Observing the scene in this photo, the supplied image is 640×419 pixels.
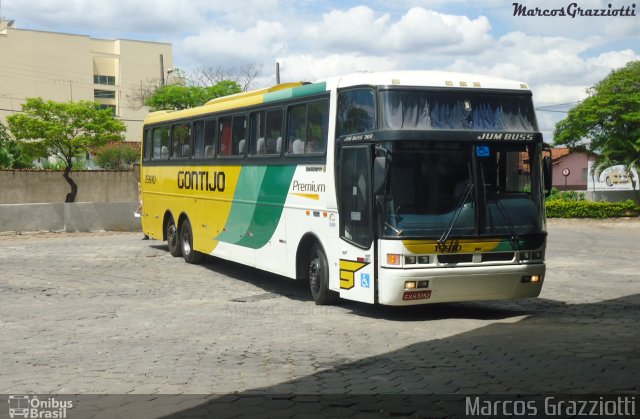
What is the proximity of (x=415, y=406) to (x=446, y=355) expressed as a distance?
7.41 ft

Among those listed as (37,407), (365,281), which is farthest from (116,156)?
(37,407)

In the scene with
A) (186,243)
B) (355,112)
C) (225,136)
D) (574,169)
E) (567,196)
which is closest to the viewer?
(355,112)

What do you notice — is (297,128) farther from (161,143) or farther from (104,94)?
(104,94)

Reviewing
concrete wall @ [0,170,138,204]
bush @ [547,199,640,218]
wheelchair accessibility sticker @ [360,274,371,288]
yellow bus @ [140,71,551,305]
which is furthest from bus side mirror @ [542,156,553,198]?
concrete wall @ [0,170,138,204]

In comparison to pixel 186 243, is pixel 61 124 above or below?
above

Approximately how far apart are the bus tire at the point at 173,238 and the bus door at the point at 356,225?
8836 millimetres

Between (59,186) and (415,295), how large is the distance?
98.8ft

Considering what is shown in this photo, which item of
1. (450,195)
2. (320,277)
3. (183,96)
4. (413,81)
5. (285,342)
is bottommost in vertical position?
(285,342)

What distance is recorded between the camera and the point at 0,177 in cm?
3647

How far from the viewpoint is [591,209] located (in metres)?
37.8

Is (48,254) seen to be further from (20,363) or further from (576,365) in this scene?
(576,365)

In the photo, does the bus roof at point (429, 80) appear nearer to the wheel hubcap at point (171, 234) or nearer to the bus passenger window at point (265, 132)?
the bus passenger window at point (265, 132)

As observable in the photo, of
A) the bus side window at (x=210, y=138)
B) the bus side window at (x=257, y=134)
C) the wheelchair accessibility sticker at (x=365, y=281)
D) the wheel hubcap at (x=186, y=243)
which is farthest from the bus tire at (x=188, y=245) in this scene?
the wheelchair accessibility sticker at (x=365, y=281)

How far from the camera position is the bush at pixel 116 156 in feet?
169
